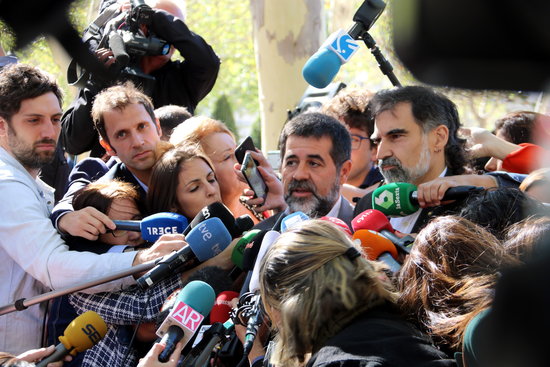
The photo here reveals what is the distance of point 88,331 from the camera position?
2975 mm

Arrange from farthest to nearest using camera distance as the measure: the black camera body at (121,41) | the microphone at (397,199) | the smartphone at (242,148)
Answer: the smartphone at (242,148) < the microphone at (397,199) < the black camera body at (121,41)

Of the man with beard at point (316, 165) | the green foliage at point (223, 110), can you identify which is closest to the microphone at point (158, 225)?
the man with beard at point (316, 165)

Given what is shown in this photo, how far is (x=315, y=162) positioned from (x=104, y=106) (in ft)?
4.07

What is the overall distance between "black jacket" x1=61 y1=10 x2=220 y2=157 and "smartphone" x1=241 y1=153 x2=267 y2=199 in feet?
2.30

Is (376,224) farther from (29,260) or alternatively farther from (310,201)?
(29,260)

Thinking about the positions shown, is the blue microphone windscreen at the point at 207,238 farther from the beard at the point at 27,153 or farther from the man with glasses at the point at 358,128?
the man with glasses at the point at 358,128

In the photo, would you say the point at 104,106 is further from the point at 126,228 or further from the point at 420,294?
the point at 420,294

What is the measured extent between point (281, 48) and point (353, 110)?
436cm

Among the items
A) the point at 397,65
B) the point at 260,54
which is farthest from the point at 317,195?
the point at 260,54

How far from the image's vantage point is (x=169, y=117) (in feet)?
14.9

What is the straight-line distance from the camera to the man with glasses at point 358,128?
15.0 ft

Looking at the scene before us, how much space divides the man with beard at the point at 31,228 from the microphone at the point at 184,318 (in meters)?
0.42

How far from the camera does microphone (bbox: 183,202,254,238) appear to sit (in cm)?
320

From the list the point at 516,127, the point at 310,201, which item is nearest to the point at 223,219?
the point at 310,201
